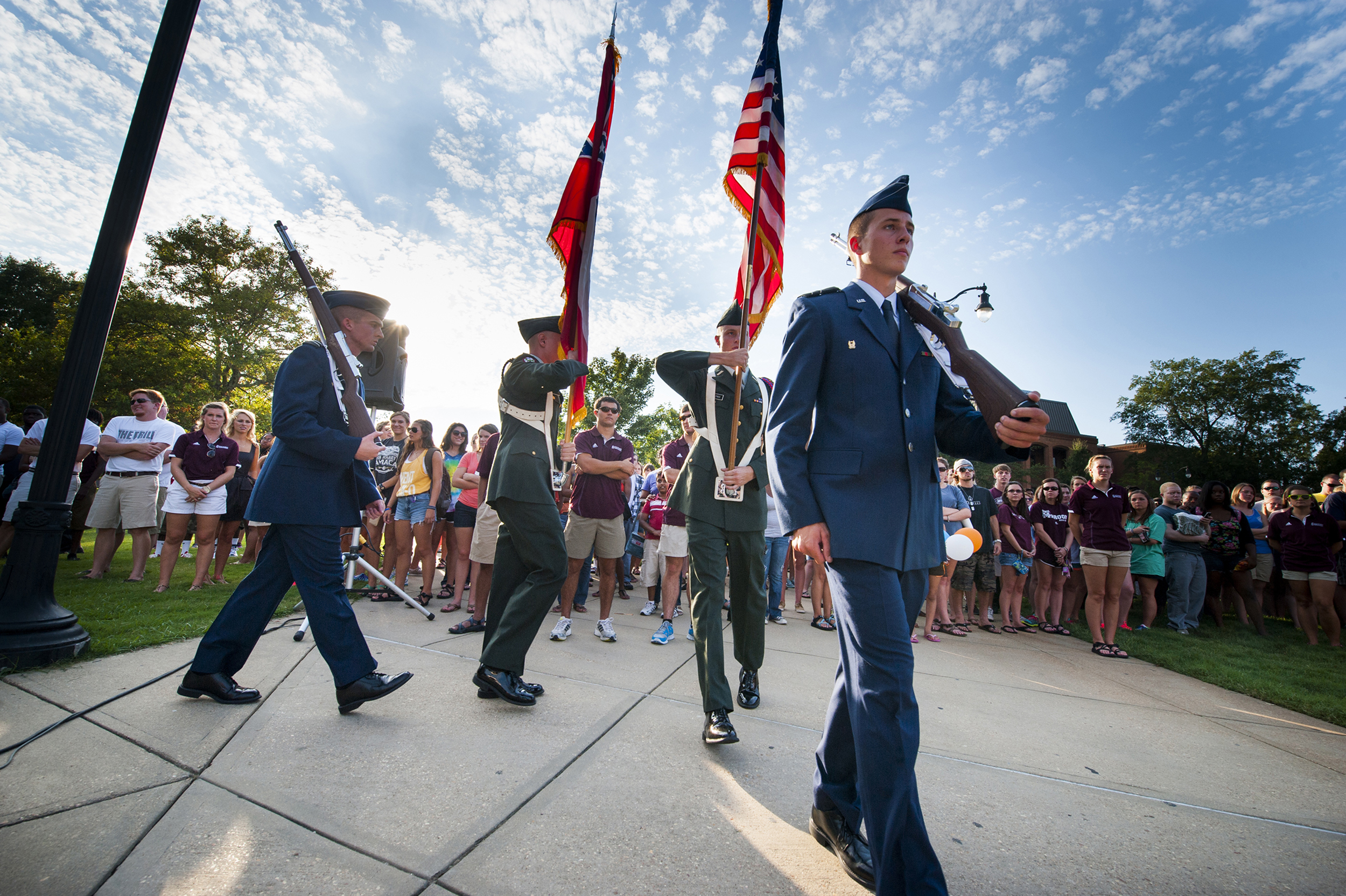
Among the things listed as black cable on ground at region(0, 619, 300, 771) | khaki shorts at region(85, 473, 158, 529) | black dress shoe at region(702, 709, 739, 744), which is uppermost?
khaki shorts at region(85, 473, 158, 529)

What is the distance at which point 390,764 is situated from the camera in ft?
7.47

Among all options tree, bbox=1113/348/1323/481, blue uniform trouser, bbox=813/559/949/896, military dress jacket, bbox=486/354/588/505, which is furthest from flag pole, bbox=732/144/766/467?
tree, bbox=1113/348/1323/481

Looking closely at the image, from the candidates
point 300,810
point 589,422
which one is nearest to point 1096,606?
point 300,810

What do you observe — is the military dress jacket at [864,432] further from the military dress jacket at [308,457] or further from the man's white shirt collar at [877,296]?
the military dress jacket at [308,457]

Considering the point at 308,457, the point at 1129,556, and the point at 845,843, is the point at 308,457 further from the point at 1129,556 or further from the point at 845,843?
the point at 1129,556

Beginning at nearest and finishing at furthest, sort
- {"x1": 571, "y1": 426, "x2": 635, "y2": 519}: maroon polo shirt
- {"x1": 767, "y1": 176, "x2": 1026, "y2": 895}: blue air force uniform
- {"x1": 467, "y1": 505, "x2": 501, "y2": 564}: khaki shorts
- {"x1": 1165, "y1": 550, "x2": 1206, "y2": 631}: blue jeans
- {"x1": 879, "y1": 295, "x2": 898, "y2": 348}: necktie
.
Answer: {"x1": 767, "y1": 176, "x2": 1026, "y2": 895}: blue air force uniform
{"x1": 879, "y1": 295, "x2": 898, "y2": 348}: necktie
{"x1": 467, "y1": 505, "x2": 501, "y2": 564}: khaki shorts
{"x1": 571, "y1": 426, "x2": 635, "y2": 519}: maroon polo shirt
{"x1": 1165, "y1": 550, "x2": 1206, "y2": 631}: blue jeans

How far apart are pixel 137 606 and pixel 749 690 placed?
5.22 metres

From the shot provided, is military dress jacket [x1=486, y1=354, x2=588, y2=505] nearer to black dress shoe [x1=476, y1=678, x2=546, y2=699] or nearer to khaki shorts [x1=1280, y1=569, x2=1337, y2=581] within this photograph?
black dress shoe [x1=476, y1=678, x2=546, y2=699]

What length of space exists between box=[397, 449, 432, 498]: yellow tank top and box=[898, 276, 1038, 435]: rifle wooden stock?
19.4ft

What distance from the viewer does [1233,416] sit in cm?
4341

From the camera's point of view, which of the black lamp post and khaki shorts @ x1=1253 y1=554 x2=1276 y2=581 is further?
khaki shorts @ x1=1253 y1=554 x2=1276 y2=581

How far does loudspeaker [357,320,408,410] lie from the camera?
5.74 meters

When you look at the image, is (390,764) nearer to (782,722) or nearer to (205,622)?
(782,722)

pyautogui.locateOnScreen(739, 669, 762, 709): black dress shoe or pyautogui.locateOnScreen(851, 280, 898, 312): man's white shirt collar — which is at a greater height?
pyautogui.locateOnScreen(851, 280, 898, 312): man's white shirt collar
